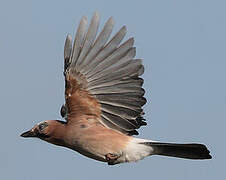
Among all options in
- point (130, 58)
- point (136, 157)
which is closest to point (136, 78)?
A: point (130, 58)

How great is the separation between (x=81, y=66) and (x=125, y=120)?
3.57 feet

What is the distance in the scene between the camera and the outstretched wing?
15.0 m

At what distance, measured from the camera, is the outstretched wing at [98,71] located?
49.3 feet

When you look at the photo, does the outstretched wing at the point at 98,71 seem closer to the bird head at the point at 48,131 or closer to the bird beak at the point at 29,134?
the bird head at the point at 48,131

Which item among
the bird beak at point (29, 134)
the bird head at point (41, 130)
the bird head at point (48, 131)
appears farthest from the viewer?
the bird beak at point (29, 134)

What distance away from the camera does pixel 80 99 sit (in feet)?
49.4

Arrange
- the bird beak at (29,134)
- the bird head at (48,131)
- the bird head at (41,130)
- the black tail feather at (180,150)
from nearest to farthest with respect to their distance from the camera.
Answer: the black tail feather at (180,150), the bird head at (48,131), the bird head at (41,130), the bird beak at (29,134)

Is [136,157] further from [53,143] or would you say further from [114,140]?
[53,143]

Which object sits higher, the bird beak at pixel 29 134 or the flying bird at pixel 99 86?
the flying bird at pixel 99 86

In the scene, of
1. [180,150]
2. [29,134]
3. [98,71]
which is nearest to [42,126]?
[29,134]

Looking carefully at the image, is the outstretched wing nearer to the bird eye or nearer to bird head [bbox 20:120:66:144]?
bird head [bbox 20:120:66:144]

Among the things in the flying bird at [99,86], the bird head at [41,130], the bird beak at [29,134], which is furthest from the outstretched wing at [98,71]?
the bird beak at [29,134]

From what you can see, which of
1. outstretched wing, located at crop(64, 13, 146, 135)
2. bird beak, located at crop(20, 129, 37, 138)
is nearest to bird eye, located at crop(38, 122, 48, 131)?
bird beak, located at crop(20, 129, 37, 138)

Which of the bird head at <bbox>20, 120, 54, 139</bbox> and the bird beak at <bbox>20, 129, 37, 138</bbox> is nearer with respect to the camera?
the bird head at <bbox>20, 120, 54, 139</bbox>
